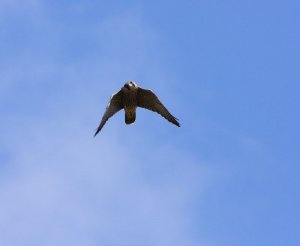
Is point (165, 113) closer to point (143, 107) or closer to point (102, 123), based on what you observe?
point (143, 107)

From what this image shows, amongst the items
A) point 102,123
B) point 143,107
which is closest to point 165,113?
point 143,107

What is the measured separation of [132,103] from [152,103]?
0.89 meters

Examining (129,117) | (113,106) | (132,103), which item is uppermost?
(132,103)

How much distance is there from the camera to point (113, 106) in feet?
85.5

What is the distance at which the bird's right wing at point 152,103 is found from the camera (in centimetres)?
2631

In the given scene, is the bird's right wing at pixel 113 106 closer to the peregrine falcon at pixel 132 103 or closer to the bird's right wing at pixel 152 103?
the peregrine falcon at pixel 132 103

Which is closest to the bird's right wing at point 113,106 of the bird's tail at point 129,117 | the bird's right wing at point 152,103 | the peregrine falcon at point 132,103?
the peregrine falcon at point 132,103

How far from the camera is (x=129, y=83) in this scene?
84.2ft

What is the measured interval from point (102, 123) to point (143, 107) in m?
1.84

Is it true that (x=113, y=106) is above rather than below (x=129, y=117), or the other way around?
above

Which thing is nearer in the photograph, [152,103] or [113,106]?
[113,106]

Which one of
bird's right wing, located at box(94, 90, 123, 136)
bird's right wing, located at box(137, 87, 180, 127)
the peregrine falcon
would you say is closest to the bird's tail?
the peregrine falcon

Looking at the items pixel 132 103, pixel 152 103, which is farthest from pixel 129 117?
pixel 152 103

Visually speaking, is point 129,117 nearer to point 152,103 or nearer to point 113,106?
point 113,106
